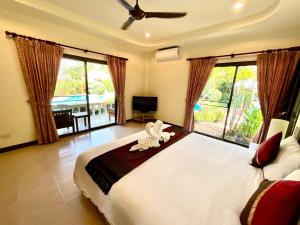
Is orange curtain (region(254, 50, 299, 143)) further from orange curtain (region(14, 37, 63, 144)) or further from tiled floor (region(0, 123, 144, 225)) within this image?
orange curtain (region(14, 37, 63, 144))

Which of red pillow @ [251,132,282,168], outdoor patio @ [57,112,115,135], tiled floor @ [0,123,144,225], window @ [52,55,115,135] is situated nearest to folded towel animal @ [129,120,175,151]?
tiled floor @ [0,123,144,225]

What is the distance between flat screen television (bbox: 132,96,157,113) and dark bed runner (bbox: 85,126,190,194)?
9.61ft

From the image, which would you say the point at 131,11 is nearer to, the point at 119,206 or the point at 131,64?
the point at 119,206

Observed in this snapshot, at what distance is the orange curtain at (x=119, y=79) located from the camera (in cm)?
396

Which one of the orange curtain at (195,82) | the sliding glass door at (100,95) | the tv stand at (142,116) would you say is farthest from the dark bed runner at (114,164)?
the tv stand at (142,116)

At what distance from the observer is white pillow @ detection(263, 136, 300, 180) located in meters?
1.11

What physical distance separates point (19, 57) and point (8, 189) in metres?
2.26

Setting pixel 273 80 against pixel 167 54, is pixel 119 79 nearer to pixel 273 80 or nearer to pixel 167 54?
pixel 167 54

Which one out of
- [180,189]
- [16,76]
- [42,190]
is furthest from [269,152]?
[16,76]

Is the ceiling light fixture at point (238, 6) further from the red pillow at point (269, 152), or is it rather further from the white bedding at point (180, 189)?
the white bedding at point (180, 189)

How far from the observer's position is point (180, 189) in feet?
3.70

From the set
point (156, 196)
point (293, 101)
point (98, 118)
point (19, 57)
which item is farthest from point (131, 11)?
point (98, 118)

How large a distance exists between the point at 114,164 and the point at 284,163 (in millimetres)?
1564

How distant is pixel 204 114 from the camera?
400 cm
